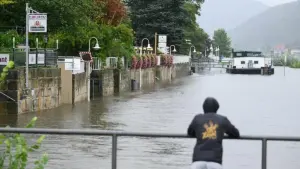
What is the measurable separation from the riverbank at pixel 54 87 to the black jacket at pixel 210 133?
20999 millimetres

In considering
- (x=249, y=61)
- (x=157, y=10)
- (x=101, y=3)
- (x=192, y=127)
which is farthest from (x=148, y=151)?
(x=249, y=61)

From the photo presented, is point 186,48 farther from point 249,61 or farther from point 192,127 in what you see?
point 192,127

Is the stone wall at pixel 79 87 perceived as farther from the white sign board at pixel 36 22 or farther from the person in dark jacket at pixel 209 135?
the person in dark jacket at pixel 209 135

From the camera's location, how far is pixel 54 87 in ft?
107

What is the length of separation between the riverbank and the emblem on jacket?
69.3 ft

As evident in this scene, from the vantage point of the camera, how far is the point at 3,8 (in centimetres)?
4031

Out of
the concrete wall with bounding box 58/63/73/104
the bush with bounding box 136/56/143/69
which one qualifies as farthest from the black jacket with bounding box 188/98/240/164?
the bush with bounding box 136/56/143/69

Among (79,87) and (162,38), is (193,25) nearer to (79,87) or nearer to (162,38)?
(162,38)

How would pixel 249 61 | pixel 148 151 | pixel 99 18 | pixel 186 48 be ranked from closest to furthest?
pixel 148 151
pixel 99 18
pixel 186 48
pixel 249 61

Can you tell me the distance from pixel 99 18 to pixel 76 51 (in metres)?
6.79

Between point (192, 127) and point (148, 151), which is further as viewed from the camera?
point (148, 151)

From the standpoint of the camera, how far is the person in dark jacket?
6.98m

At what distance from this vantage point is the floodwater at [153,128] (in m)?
14.6

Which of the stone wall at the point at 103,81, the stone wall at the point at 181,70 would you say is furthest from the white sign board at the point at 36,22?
the stone wall at the point at 181,70
